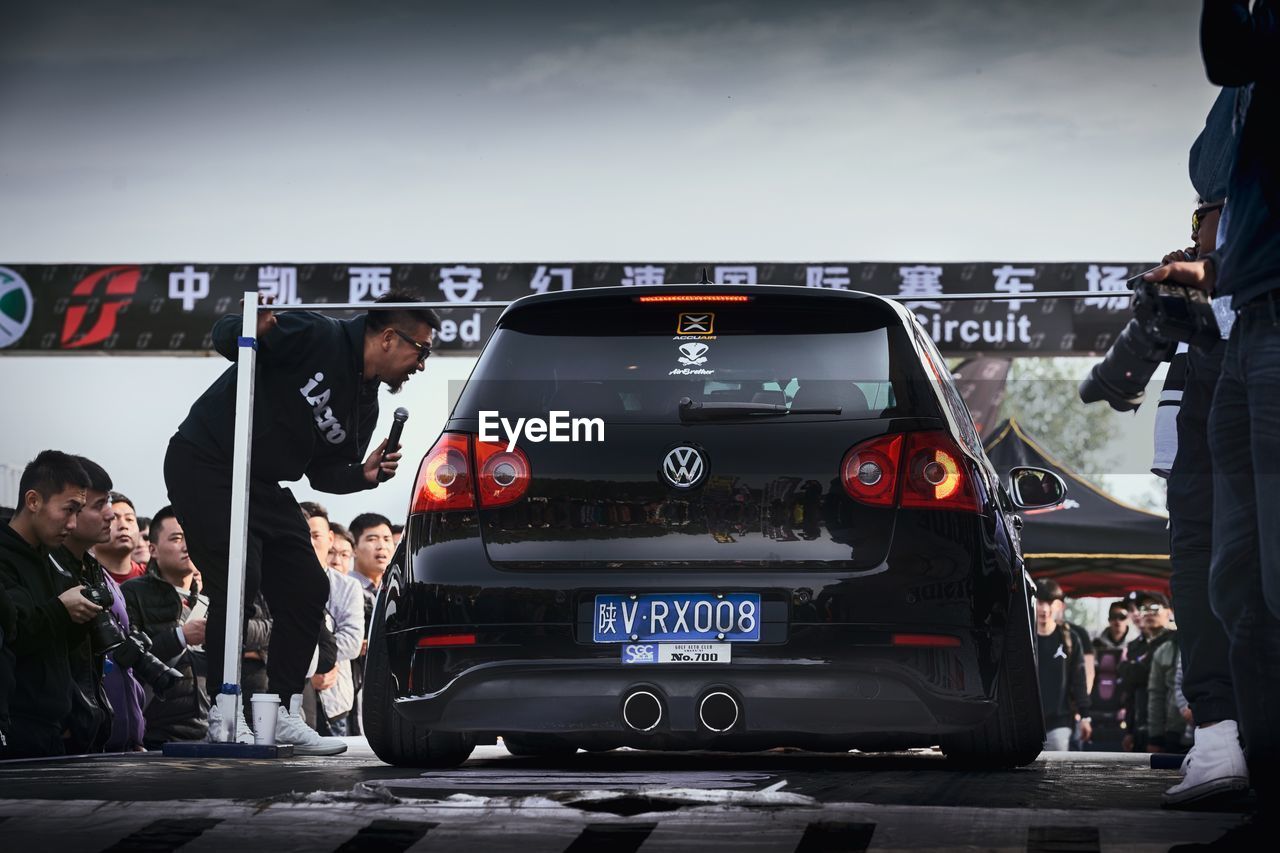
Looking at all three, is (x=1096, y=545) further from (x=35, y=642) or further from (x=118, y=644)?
(x=35, y=642)

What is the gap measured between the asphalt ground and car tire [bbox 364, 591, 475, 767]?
339 millimetres

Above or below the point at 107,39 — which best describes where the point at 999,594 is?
below

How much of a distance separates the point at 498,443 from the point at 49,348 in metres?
13.1

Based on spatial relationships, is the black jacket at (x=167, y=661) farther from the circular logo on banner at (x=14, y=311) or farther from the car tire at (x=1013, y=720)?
the circular logo on banner at (x=14, y=311)

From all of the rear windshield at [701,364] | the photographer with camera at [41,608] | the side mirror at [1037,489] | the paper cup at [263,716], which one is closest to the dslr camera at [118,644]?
the photographer with camera at [41,608]

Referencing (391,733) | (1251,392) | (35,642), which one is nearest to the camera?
(1251,392)

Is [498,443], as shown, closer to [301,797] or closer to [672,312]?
[672,312]

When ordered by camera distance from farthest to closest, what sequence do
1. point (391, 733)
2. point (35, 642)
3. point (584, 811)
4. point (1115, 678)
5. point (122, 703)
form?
point (1115, 678) → point (122, 703) → point (35, 642) → point (391, 733) → point (584, 811)

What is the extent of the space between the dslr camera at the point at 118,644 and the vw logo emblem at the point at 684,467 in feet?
8.33

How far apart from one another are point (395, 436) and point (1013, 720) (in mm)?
3595

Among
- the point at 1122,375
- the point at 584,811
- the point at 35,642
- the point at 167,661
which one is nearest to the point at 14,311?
the point at 167,661

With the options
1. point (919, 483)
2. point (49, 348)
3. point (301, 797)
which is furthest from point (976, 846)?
point (49, 348)

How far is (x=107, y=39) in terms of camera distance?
941cm

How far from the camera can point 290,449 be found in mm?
8633
